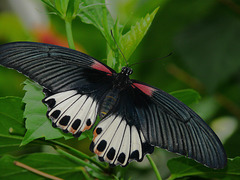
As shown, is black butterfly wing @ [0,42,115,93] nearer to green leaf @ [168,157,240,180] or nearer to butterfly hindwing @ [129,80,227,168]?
butterfly hindwing @ [129,80,227,168]

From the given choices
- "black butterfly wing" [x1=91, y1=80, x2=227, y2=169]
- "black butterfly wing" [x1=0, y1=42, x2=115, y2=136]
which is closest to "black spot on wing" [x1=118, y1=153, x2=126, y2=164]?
"black butterfly wing" [x1=91, y1=80, x2=227, y2=169]

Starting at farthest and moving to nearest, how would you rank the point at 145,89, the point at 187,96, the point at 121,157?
the point at 187,96 < the point at 145,89 < the point at 121,157

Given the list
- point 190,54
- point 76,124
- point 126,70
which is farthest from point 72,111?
point 190,54

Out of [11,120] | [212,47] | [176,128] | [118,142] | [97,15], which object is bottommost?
[11,120]

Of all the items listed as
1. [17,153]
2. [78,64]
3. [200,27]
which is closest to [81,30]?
[200,27]

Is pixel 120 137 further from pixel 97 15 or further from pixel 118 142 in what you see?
pixel 97 15

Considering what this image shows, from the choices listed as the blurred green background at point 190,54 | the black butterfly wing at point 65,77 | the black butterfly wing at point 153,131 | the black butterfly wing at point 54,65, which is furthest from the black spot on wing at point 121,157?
the blurred green background at point 190,54
